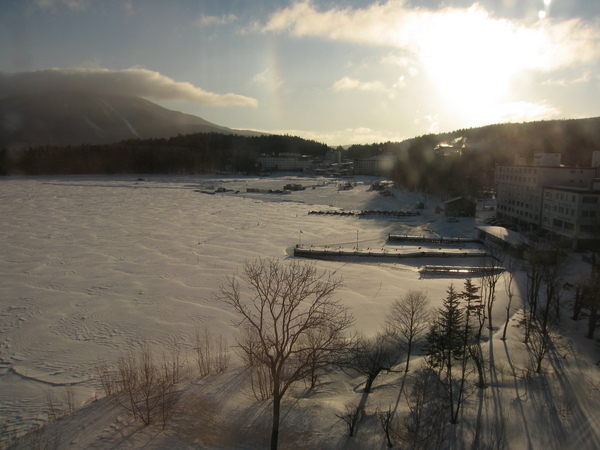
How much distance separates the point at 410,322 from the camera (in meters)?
13.2

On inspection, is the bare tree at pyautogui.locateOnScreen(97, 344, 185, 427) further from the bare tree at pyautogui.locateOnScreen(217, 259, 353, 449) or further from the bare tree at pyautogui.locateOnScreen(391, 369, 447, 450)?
the bare tree at pyautogui.locateOnScreen(391, 369, 447, 450)

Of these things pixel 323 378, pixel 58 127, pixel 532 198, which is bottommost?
pixel 323 378

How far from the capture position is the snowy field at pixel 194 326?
321 inches

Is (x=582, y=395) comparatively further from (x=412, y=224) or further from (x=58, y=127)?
(x=58, y=127)

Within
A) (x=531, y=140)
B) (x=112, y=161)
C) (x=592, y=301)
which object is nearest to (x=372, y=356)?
(x=592, y=301)

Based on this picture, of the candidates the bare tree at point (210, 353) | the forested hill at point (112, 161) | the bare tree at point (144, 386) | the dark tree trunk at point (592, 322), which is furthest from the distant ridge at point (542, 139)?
the bare tree at point (144, 386)

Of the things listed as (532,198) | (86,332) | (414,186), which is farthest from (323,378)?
(414,186)

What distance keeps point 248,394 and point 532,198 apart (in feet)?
87.1

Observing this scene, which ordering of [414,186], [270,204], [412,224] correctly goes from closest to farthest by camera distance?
[412,224]
[270,204]
[414,186]

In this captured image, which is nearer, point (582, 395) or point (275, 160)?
point (582, 395)

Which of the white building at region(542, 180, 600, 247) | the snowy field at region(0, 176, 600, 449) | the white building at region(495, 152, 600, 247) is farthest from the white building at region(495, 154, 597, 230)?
the snowy field at region(0, 176, 600, 449)

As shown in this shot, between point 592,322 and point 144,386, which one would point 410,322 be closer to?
point 592,322

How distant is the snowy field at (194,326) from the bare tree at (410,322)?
755 millimetres

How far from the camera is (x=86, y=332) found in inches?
512
